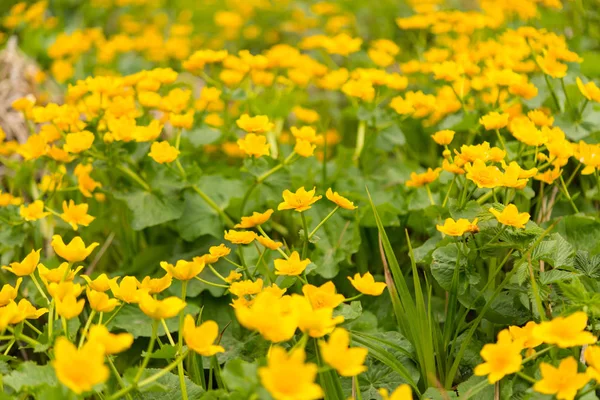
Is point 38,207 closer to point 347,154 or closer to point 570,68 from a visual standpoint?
point 347,154

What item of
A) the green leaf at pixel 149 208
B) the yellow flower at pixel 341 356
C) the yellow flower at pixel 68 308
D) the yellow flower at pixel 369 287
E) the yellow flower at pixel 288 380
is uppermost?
the yellow flower at pixel 288 380

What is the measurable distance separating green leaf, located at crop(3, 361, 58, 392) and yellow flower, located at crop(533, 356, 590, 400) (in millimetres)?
776

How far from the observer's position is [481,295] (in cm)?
138

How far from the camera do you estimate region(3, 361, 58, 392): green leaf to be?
1.06 metres

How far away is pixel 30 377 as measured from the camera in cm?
108

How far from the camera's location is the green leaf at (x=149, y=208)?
5.65 ft

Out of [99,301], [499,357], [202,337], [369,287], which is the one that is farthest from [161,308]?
[499,357]

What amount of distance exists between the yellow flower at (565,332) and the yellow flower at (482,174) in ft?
1.31

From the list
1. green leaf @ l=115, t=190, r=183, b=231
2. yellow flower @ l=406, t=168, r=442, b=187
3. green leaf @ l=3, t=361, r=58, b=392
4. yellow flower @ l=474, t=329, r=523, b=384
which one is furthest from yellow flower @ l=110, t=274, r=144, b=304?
yellow flower @ l=406, t=168, r=442, b=187

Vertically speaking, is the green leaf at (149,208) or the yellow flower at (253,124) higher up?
the yellow flower at (253,124)

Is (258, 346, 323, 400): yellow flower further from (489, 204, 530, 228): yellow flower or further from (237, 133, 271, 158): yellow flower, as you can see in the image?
(237, 133, 271, 158): yellow flower

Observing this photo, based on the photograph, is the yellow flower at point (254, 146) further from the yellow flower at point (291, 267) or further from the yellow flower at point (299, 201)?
the yellow flower at point (291, 267)

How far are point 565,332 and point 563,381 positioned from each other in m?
0.07

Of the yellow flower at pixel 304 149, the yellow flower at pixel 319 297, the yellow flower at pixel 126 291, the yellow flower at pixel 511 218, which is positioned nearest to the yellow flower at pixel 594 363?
the yellow flower at pixel 511 218
